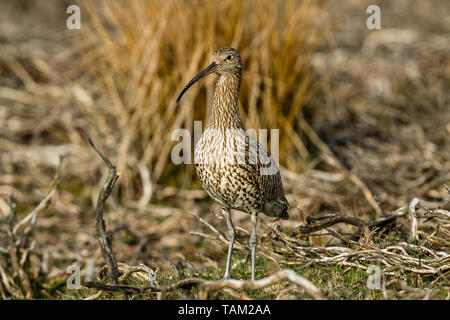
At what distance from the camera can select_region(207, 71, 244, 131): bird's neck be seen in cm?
399

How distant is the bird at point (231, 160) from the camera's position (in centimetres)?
383

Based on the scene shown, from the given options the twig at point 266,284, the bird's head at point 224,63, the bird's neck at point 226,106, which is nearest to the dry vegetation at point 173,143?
the bird's neck at point 226,106

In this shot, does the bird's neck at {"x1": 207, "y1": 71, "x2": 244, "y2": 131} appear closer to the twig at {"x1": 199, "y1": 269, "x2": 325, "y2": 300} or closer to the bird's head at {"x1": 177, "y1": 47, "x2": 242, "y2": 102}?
the bird's head at {"x1": 177, "y1": 47, "x2": 242, "y2": 102}

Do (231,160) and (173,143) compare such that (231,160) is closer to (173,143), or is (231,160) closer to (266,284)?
(266,284)

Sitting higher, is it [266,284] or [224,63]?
[224,63]

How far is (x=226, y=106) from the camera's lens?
159 inches

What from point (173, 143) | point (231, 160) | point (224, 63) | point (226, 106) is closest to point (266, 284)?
point (231, 160)

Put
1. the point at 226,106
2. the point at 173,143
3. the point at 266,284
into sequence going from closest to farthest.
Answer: the point at 266,284
the point at 226,106
the point at 173,143

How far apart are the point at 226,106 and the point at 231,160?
412 millimetres

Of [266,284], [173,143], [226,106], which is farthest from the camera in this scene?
[173,143]

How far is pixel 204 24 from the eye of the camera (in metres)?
7.23

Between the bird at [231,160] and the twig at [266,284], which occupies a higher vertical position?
the bird at [231,160]

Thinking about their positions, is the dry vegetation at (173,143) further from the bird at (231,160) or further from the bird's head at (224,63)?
the bird's head at (224,63)
